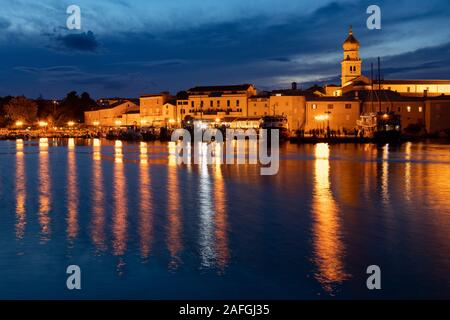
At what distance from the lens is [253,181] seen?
1797cm

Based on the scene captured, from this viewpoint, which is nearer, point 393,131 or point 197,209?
point 197,209

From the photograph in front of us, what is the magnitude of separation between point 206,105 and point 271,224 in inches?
2067

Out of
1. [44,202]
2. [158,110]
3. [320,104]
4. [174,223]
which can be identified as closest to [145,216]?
[174,223]

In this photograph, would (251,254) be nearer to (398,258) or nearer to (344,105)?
(398,258)

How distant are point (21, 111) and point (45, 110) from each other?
950 cm

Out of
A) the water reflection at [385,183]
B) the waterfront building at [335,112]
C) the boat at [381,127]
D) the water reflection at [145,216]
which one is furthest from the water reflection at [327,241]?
the waterfront building at [335,112]

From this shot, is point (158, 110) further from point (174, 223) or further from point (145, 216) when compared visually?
point (174, 223)

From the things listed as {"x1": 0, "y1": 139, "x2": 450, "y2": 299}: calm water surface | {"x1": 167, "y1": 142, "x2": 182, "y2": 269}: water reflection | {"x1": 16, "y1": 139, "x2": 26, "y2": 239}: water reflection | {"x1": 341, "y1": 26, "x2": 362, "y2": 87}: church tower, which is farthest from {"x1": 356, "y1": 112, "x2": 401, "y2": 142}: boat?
{"x1": 16, "y1": 139, "x2": 26, "y2": 239}: water reflection

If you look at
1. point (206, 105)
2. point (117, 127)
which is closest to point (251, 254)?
point (206, 105)

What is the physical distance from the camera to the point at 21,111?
269 ft

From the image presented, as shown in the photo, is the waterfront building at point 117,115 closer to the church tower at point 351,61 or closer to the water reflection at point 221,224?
the church tower at point 351,61

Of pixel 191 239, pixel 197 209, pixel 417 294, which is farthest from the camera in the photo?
pixel 197 209

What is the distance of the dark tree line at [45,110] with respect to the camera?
81938 millimetres

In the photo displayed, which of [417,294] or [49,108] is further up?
[49,108]
